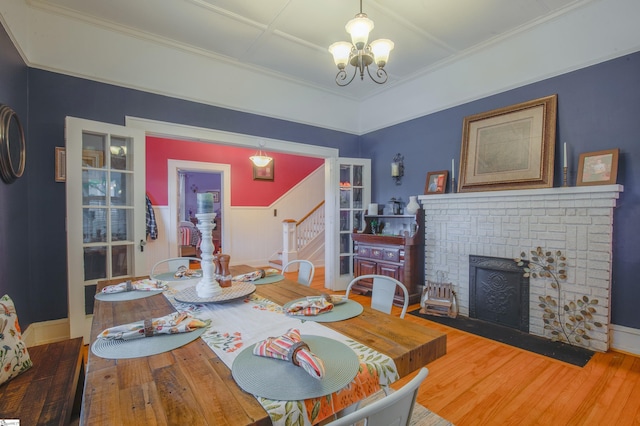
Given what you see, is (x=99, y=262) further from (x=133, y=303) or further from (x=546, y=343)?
(x=546, y=343)

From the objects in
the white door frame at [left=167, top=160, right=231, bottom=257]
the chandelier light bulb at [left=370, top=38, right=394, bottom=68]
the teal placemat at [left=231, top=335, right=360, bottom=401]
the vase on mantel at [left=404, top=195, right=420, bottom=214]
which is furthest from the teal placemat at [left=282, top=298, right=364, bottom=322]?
the white door frame at [left=167, top=160, right=231, bottom=257]

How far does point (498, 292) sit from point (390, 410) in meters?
3.07

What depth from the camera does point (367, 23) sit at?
205 cm

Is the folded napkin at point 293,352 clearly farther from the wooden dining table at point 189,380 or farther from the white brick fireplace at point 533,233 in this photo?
the white brick fireplace at point 533,233

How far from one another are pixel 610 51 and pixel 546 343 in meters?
Answer: 2.70

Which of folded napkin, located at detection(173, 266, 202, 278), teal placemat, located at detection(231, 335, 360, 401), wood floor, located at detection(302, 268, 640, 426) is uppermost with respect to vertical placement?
folded napkin, located at detection(173, 266, 202, 278)

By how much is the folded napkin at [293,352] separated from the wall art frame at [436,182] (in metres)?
3.26

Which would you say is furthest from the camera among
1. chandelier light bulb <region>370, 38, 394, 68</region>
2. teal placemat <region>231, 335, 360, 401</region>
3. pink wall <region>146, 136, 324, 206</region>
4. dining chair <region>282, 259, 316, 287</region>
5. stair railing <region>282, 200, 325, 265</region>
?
stair railing <region>282, 200, 325, 265</region>

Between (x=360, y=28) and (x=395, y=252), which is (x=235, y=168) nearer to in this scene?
(x=395, y=252)

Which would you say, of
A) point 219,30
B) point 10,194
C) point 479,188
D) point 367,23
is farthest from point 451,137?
point 10,194

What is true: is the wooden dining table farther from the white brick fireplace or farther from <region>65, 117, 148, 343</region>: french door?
the white brick fireplace

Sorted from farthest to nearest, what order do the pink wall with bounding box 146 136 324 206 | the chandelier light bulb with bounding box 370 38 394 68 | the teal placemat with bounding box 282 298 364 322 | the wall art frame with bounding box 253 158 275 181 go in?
the wall art frame with bounding box 253 158 275 181 < the pink wall with bounding box 146 136 324 206 < the chandelier light bulb with bounding box 370 38 394 68 < the teal placemat with bounding box 282 298 364 322

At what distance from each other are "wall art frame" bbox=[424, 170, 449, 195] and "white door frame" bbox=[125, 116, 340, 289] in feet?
4.47

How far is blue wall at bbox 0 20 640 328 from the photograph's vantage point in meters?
2.41
